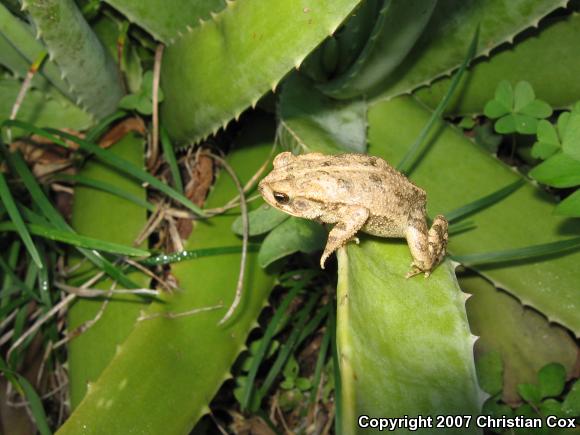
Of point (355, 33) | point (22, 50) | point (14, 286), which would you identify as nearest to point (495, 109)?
point (355, 33)

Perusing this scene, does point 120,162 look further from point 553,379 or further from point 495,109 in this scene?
point 553,379

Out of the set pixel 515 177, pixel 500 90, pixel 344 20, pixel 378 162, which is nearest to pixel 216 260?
pixel 378 162

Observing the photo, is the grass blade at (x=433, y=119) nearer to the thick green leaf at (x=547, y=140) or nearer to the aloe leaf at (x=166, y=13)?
the thick green leaf at (x=547, y=140)

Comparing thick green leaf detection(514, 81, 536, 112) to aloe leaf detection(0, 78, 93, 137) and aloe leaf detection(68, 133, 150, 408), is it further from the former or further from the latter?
aloe leaf detection(0, 78, 93, 137)

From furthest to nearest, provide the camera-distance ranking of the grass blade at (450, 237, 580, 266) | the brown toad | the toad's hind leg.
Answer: the grass blade at (450, 237, 580, 266)
the brown toad
the toad's hind leg

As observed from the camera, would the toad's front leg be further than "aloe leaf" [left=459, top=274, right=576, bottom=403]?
No

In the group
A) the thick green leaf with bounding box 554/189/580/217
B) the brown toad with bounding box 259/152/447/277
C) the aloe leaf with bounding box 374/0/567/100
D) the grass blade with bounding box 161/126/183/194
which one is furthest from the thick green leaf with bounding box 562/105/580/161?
the grass blade with bounding box 161/126/183/194

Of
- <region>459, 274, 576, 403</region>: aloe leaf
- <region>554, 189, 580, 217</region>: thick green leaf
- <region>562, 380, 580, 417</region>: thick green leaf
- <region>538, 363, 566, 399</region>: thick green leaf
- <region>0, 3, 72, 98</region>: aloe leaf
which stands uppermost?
<region>0, 3, 72, 98</region>: aloe leaf

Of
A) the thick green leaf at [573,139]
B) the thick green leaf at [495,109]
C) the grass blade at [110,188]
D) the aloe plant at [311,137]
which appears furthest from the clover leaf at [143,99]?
the thick green leaf at [573,139]
